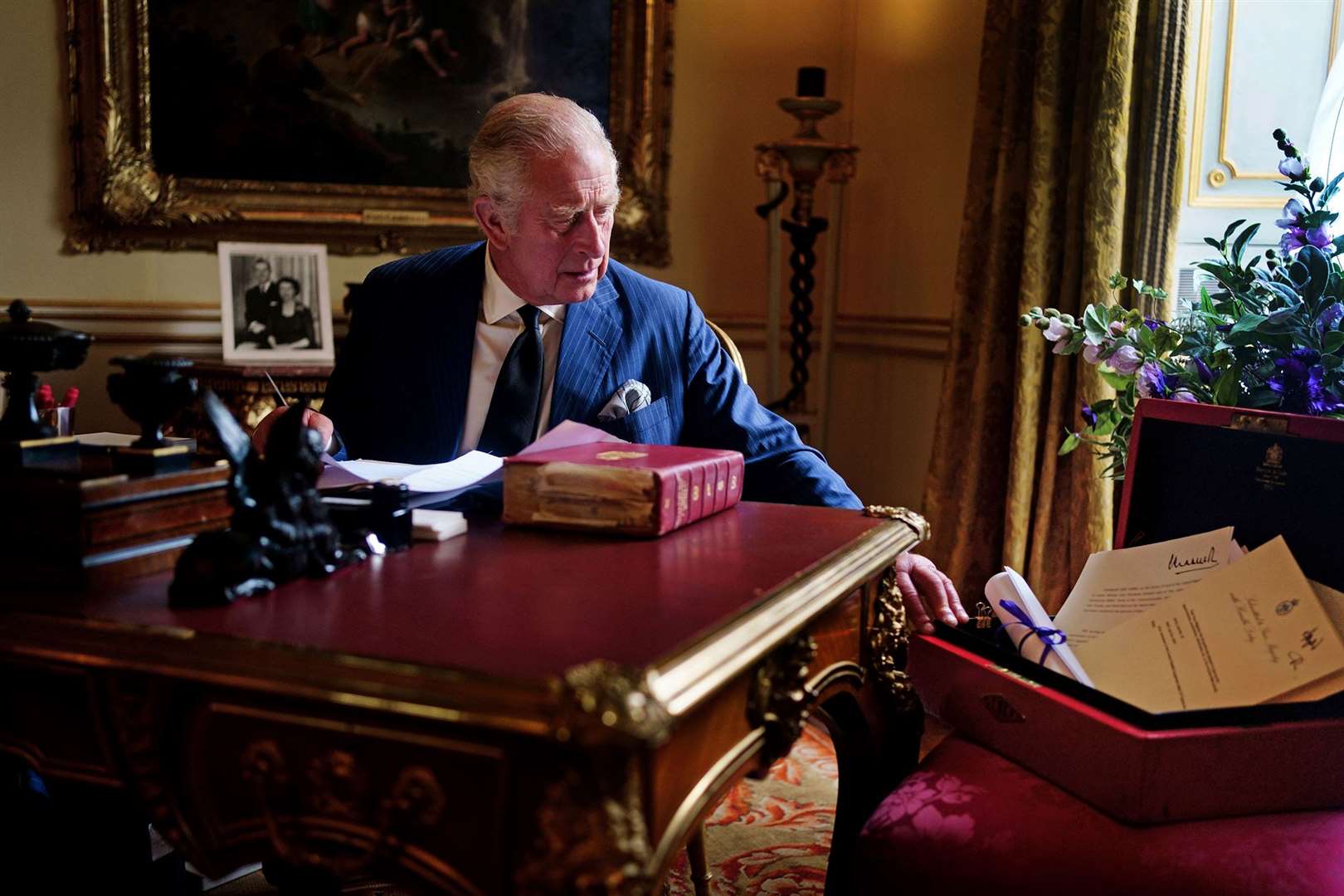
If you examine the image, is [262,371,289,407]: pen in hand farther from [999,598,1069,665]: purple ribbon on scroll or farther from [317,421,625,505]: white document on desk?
[999,598,1069,665]: purple ribbon on scroll

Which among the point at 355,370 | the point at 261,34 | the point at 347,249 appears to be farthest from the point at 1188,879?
the point at 261,34

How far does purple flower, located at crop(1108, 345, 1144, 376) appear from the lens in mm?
1912

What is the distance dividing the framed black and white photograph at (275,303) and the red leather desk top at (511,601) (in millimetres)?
2787

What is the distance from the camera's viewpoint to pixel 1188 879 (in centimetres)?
128

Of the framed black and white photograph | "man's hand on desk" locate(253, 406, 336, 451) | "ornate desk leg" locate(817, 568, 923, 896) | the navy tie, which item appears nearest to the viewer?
"ornate desk leg" locate(817, 568, 923, 896)

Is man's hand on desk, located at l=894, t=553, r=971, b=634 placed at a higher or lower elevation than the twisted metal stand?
lower

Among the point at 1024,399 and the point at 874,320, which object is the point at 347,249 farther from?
the point at 1024,399

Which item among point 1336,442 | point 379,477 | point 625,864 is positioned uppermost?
point 1336,442

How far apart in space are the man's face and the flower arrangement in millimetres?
849

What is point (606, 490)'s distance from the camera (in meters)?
1.45

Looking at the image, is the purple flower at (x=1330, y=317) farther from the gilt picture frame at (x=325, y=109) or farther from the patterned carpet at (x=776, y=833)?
the gilt picture frame at (x=325, y=109)

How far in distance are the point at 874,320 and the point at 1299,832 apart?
3292 mm

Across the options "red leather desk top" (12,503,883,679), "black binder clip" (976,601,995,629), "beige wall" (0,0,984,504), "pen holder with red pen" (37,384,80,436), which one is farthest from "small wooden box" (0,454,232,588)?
"beige wall" (0,0,984,504)
